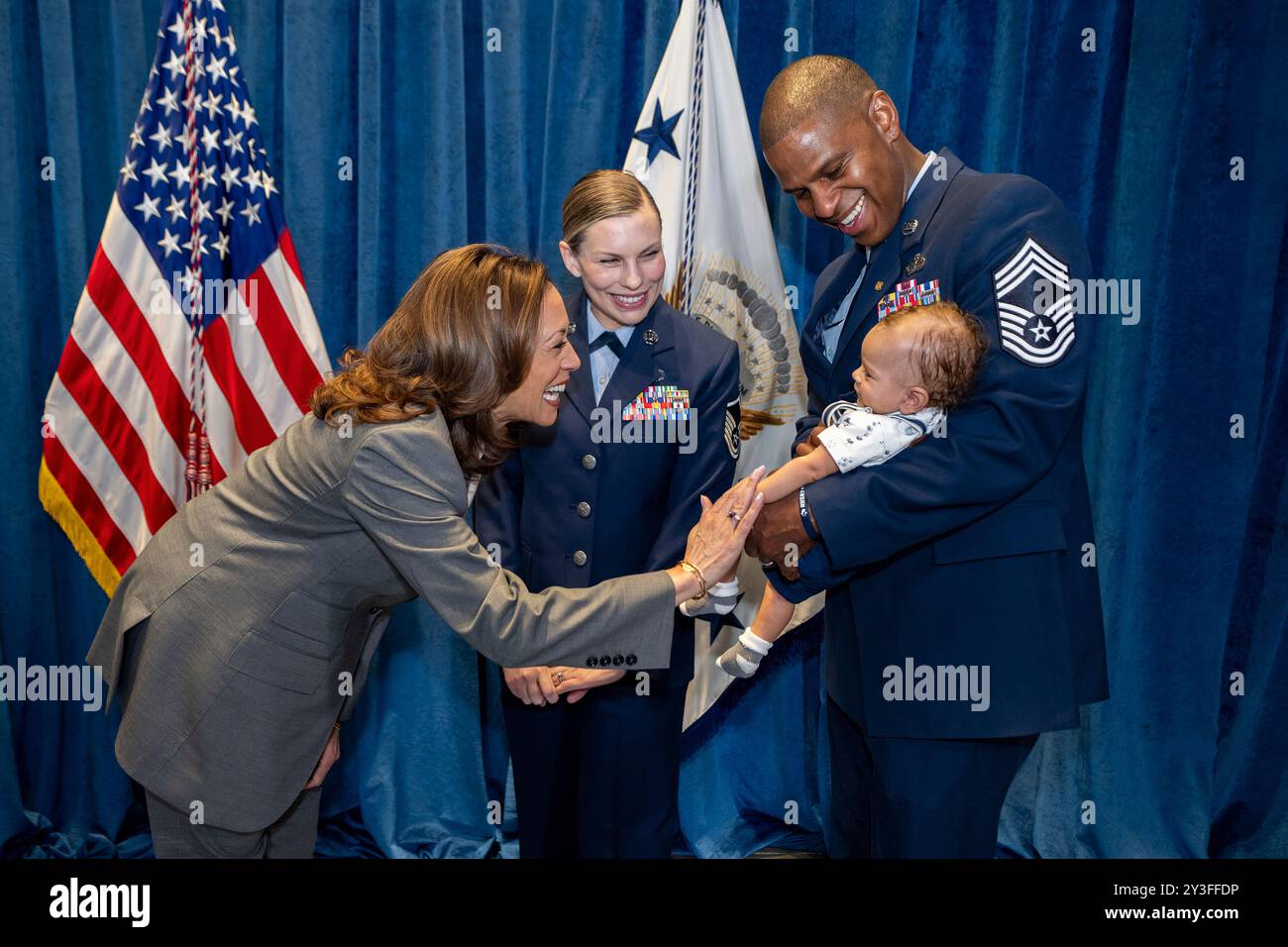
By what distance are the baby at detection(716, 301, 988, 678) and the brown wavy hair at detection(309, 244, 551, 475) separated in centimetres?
60

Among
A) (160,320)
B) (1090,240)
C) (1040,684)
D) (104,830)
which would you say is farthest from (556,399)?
(104,830)

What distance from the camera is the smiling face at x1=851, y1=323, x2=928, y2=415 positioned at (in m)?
2.08

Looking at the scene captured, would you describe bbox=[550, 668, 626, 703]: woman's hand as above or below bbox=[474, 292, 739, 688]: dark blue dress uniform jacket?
below

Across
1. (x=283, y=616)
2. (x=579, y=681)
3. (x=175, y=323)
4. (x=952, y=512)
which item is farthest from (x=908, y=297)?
(x=175, y=323)

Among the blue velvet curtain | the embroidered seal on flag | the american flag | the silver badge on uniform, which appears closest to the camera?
the embroidered seal on flag

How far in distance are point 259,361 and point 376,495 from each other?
5.22 ft

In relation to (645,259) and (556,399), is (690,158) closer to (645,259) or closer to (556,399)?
(645,259)

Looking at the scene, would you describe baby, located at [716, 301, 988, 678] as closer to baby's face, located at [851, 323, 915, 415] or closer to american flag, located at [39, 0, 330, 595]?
baby's face, located at [851, 323, 915, 415]

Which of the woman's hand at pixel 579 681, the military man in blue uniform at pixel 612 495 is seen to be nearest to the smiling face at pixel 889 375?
the military man in blue uniform at pixel 612 495

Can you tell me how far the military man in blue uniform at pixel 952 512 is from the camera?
1987 mm

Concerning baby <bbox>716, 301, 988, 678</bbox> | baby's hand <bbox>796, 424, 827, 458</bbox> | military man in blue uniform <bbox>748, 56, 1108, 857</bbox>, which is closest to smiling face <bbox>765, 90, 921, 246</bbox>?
military man in blue uniform <bbox>748, 56, 1108, 857</bbox>

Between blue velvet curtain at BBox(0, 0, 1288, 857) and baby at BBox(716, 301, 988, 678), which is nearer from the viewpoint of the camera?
baby at BBox(716, 301, 988, 678)

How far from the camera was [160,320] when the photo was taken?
3.35 m

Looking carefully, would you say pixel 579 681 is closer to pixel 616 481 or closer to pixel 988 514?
pixel 616 481
